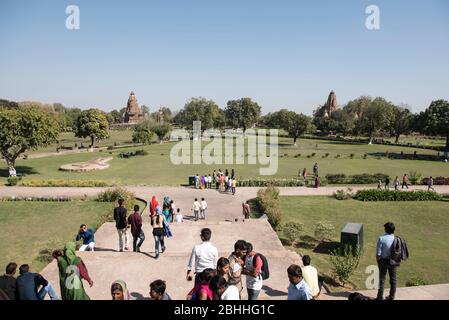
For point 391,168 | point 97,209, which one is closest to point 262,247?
point 97,209

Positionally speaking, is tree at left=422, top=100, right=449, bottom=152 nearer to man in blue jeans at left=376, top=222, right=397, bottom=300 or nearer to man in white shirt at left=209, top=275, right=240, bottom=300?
man in blue jeans at left=376, top=222, right=397, bottom=300

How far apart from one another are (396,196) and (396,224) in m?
5.68

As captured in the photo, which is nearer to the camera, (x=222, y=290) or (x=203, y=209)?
(x=222, y=290)

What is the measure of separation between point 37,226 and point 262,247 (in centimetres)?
1143

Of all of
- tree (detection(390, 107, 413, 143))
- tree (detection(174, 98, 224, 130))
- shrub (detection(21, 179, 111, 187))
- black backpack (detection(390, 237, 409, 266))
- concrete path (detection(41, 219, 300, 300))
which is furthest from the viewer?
tree (detection(174, 98, 224, 130))

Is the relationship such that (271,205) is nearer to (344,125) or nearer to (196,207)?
(196,207)

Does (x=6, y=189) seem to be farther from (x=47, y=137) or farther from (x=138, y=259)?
(x=138, y=259)

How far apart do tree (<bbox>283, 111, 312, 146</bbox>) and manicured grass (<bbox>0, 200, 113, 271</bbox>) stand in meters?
47.3

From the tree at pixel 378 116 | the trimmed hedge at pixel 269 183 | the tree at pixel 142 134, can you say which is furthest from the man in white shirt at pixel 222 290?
the tree at pixel 378 116

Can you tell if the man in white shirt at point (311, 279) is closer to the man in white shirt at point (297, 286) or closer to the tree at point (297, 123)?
the man in white shirt at point (297, 286)

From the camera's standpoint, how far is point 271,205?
19.1m

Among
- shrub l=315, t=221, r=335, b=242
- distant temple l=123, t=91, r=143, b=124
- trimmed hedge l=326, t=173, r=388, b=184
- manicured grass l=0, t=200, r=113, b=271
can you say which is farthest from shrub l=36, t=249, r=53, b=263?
distant temple l=123, t=91, r=143, b=124

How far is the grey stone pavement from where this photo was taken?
8.74 m

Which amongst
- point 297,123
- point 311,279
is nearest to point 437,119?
point 297,123
